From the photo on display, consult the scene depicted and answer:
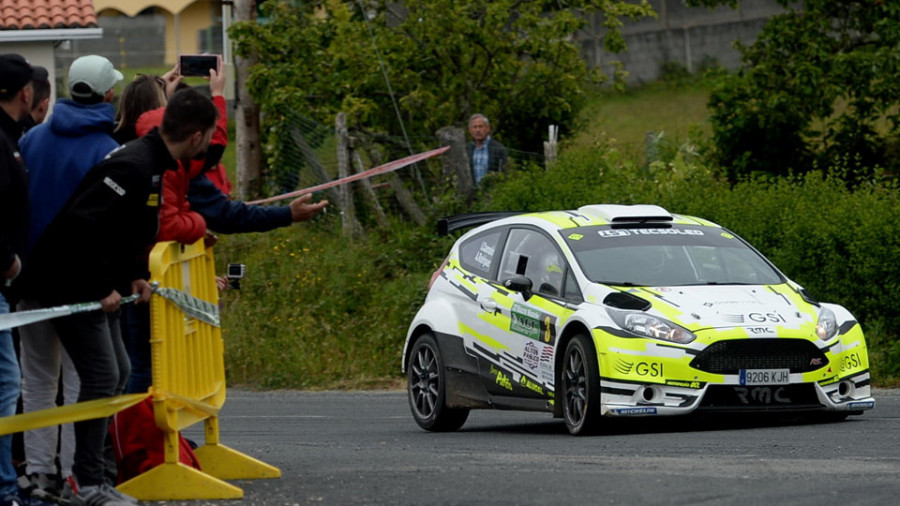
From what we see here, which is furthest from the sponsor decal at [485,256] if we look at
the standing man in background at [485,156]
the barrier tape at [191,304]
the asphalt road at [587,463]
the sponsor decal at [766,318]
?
the standing man in background at [485,156]

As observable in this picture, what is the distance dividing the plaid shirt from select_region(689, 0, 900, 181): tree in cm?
365

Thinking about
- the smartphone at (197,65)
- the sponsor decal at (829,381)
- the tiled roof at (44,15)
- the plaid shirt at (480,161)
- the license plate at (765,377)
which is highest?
the tiled roof at (44,15)

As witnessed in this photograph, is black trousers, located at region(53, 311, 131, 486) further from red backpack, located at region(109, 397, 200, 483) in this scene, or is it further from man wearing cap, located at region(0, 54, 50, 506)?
red backpack, located at region(109, 397, 200, 483)

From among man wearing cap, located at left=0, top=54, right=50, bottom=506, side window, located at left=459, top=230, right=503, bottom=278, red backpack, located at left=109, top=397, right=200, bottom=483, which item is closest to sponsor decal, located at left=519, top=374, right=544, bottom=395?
side window, located at left=459, top=230, right=503, bottom=278

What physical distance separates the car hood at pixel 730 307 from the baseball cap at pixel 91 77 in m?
4.69

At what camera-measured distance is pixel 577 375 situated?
1164 cm

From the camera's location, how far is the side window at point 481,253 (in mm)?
13414

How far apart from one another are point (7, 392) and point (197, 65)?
3.31 m

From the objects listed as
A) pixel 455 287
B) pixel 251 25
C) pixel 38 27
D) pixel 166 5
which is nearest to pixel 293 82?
pixel 251 25

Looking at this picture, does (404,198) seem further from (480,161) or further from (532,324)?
(532,324)

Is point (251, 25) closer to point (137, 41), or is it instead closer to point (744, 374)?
point (744, 374)

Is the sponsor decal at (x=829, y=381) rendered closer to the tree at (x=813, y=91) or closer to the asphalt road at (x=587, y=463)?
the asphalt road at (x=587, y=463)

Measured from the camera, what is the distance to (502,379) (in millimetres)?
12719

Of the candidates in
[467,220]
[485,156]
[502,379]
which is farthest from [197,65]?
[485,156]
